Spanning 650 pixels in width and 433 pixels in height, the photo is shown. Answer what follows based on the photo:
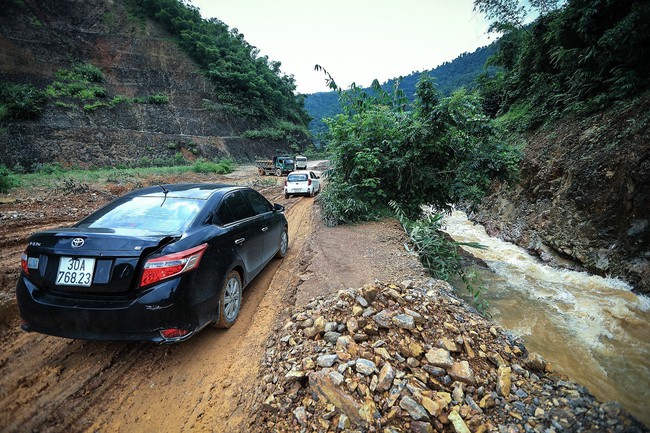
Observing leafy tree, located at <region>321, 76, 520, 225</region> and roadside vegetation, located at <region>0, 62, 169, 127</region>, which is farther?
roadside vegetation, located at <region>0, 62, 169, 127</region>

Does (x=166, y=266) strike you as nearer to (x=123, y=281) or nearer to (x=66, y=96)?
(x=123, y=281)

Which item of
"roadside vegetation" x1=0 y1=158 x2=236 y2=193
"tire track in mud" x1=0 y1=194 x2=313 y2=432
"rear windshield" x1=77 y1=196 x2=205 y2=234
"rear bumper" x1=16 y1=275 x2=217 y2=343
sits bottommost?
"tire track in mud" x1=0 y1=194 x2=313 y2=432

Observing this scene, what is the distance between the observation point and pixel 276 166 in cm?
2467

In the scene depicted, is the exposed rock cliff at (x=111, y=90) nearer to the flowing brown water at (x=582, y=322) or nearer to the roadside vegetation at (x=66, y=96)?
the roadside vegetation at (x=66, y=96)

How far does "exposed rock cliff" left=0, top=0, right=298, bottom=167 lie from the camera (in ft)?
75.1

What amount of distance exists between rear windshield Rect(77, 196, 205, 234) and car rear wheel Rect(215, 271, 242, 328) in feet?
2.59

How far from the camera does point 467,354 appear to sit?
93.6 inches

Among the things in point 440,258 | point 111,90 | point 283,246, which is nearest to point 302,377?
point 283,246

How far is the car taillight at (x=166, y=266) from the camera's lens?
7.69 ft

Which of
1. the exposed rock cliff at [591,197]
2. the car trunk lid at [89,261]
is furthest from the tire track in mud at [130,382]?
→ the exposed rock cliff at [591,197]

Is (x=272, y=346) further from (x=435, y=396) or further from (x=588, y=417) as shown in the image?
(x=588, y=417)

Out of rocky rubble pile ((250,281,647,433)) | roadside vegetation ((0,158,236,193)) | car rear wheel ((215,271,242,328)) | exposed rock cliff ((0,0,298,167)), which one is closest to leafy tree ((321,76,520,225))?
car rear wheel ((215,271,242,328))

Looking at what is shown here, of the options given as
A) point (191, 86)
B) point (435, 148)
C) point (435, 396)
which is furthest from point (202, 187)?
point (191, 86)

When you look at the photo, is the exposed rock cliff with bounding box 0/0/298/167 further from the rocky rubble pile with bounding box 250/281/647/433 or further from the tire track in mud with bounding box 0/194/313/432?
the rocky rubble pile with bounding box 250/281/647/433
